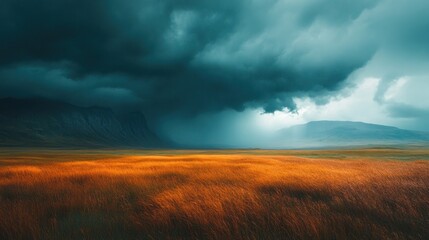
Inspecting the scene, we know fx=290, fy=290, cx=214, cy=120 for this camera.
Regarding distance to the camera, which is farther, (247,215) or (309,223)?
(247,215)

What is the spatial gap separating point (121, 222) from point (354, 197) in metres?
7.88

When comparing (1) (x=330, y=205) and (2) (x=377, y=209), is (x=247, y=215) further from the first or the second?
(2) (x=377, y=209)

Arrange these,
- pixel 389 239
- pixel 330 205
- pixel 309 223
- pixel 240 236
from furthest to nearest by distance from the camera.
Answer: pixel 330 205, pixel 309 223, pixel 240 236, pixel 389 239

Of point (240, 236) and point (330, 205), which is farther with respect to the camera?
point (330, 205)

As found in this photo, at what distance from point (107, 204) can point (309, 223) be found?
739 centimetres

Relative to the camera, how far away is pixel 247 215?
8.06 m

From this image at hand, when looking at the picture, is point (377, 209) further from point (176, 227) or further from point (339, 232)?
point (176, 227)

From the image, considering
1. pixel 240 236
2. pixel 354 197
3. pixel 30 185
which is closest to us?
pixel 240 236

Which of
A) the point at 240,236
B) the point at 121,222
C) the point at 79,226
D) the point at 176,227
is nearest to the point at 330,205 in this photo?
the point at 240,236

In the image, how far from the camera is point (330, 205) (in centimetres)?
951

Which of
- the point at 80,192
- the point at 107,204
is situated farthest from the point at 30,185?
the point at 107,204

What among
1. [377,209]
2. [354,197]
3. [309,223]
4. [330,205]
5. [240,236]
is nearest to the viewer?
[240,236]

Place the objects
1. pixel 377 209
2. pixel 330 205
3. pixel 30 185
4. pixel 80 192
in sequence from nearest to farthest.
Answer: pixel 377 209
pixel 330 205
pixel 80 192
pixel 30 185

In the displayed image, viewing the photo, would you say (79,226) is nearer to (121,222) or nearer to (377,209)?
(121,222)
